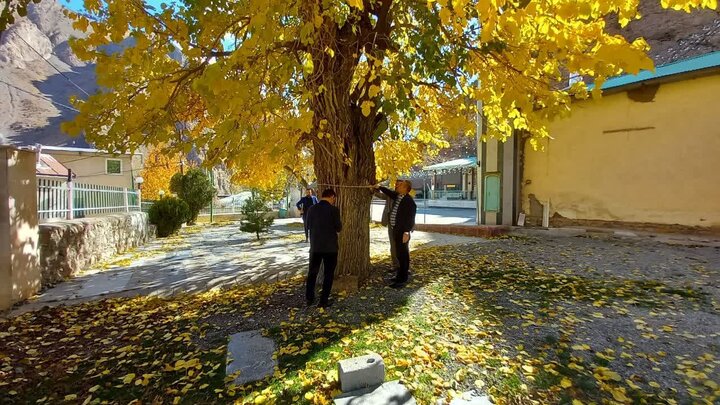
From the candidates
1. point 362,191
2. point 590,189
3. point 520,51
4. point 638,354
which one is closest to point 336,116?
point 362,191

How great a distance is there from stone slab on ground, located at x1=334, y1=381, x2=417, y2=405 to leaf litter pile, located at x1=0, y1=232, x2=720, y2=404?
10 centimetres

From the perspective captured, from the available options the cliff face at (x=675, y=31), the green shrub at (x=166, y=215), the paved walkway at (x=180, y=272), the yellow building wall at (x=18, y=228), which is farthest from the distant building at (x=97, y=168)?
the cliff face at (x=675, y=31)

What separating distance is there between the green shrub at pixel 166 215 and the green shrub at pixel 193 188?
670cm

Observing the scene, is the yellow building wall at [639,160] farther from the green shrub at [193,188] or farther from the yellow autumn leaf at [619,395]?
the green shrub at [193,188]

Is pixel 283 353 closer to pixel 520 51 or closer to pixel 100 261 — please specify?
pixel 520 51

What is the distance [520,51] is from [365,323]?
3661mm

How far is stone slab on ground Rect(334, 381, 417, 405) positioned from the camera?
8.27ft

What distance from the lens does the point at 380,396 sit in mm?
2586

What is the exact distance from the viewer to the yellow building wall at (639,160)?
901cm

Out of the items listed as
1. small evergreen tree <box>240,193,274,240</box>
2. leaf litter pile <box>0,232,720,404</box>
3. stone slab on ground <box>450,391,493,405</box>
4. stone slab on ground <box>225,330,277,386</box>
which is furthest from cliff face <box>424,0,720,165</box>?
stone slab on ground <box>225,330,277,386</box>

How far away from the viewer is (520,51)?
14.2 feet

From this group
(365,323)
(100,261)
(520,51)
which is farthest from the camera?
(100,261)

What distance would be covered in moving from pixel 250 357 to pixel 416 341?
155 cm

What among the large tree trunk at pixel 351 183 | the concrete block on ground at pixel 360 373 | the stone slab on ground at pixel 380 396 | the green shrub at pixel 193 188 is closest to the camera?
the stone slab on ground at pixel 380 396
